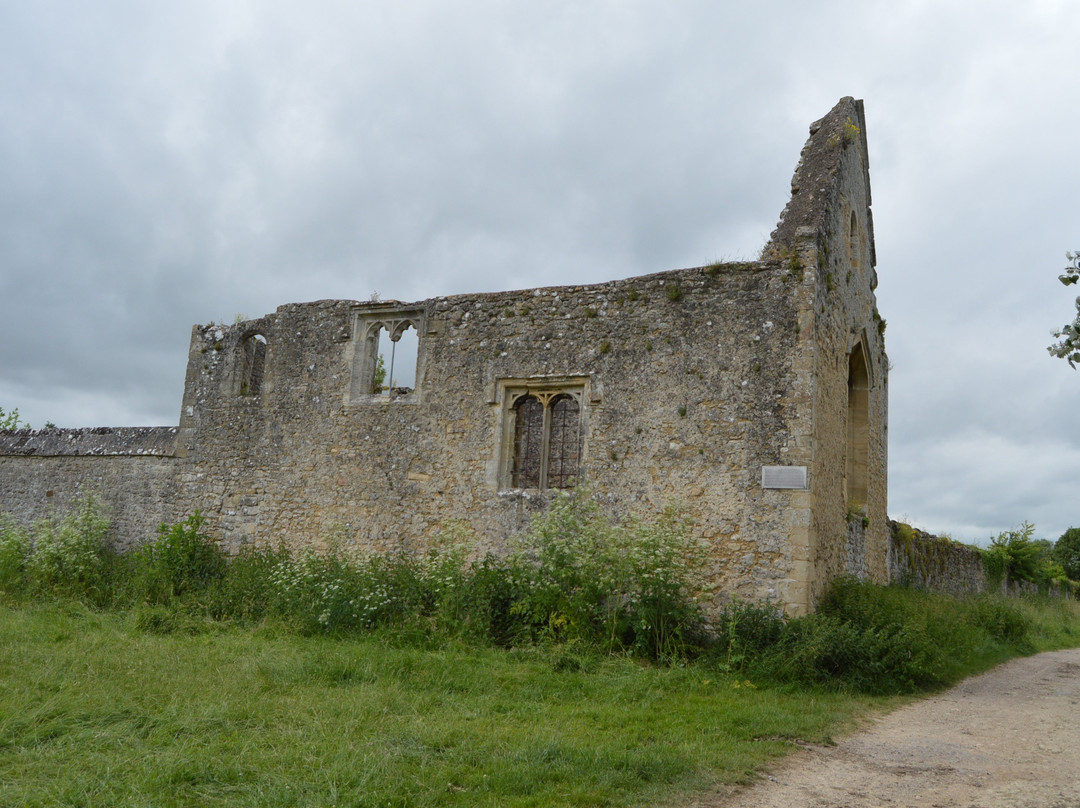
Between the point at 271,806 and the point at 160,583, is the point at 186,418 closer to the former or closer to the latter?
the point at 160,583

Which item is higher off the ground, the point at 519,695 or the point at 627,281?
the point at 627,281

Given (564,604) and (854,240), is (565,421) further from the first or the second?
(854,240)

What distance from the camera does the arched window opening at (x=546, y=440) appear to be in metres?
11.5

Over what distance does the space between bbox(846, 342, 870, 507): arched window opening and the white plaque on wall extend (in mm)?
4266

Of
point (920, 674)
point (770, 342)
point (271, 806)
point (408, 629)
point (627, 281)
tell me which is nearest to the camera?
point (271, 806)

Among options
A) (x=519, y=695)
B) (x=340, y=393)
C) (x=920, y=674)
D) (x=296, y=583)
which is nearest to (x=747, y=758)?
(x=519, y=695)

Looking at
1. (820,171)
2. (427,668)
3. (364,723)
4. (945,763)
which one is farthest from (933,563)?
(364,723)

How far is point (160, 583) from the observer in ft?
39.9

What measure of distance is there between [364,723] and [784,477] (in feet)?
19.1

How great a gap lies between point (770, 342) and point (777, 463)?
5.08 ft

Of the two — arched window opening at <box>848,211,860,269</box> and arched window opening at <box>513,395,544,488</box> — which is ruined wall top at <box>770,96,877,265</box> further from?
arched window opening at <box>513,395,544,488</box>

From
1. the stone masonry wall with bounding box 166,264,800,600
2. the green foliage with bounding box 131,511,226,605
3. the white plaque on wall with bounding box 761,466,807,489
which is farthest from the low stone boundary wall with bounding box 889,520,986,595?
the green foliage with bounding box 131,511,226,605

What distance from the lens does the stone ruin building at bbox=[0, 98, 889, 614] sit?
33.8ft

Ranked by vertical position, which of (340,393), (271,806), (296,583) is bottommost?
(271,806)
